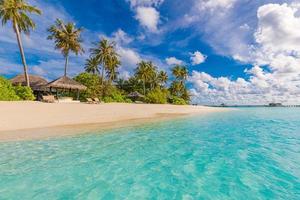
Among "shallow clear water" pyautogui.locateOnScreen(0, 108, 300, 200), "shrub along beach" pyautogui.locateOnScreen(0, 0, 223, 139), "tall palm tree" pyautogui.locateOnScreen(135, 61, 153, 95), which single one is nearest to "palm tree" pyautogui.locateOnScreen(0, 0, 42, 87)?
"shrub along beach" pyautogui.locateOnScreen(0, 0, 223, 139)

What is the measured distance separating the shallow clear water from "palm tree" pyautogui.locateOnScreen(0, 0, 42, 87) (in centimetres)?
2049

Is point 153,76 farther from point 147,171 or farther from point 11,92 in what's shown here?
point 147,171

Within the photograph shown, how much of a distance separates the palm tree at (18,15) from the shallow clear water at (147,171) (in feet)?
67.2

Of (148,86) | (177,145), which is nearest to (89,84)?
(148,86)

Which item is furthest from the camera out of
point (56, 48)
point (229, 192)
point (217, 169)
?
point (56, 48)

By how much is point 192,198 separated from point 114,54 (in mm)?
39814

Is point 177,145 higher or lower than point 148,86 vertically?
lower

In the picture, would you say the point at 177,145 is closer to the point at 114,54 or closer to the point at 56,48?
the point at 56,48

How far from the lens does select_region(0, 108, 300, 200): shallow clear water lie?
3600mm

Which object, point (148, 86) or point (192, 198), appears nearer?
point (192, 198)

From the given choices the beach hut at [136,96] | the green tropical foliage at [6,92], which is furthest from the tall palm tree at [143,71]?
the green tropical foliage at [6,92]

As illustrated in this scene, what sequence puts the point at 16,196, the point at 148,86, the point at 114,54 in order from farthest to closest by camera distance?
the point at 148,86, the point at 114,54, the point at 16,196

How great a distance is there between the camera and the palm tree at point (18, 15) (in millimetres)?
22219

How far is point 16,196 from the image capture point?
3391 mm
